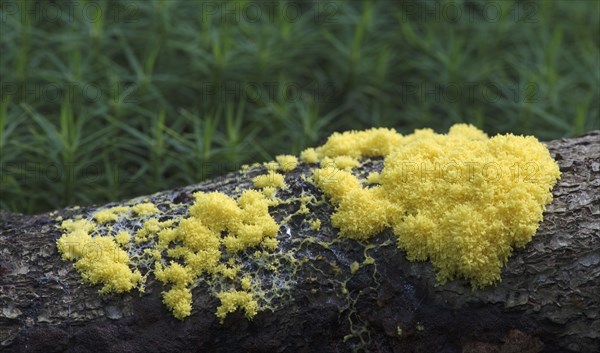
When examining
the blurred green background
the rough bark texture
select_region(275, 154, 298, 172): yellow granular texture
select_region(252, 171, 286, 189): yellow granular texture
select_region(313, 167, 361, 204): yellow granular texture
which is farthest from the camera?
the blurred green background

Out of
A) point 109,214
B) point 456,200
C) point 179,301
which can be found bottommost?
point 179,301

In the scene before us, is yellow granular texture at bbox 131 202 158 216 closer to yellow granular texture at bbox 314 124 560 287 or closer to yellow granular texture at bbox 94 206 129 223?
yellow granular texture at bbox 94 206 129 223

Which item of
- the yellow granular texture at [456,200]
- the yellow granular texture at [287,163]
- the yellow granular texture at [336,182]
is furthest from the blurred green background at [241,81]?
the yellow granular texture at [456,200]

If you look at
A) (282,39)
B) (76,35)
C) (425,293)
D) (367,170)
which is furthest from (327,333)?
(76,35)

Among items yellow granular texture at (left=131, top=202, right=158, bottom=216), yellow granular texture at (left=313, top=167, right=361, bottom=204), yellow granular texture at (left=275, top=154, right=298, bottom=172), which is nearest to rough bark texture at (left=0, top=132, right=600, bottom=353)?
yellow granular texture at (left=313, top=167, right=361, bottom=204)

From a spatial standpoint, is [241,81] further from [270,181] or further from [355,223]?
[355,223]

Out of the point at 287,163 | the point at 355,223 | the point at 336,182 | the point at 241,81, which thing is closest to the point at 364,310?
the point at 355,223

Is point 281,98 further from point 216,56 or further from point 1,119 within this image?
point 1,119
